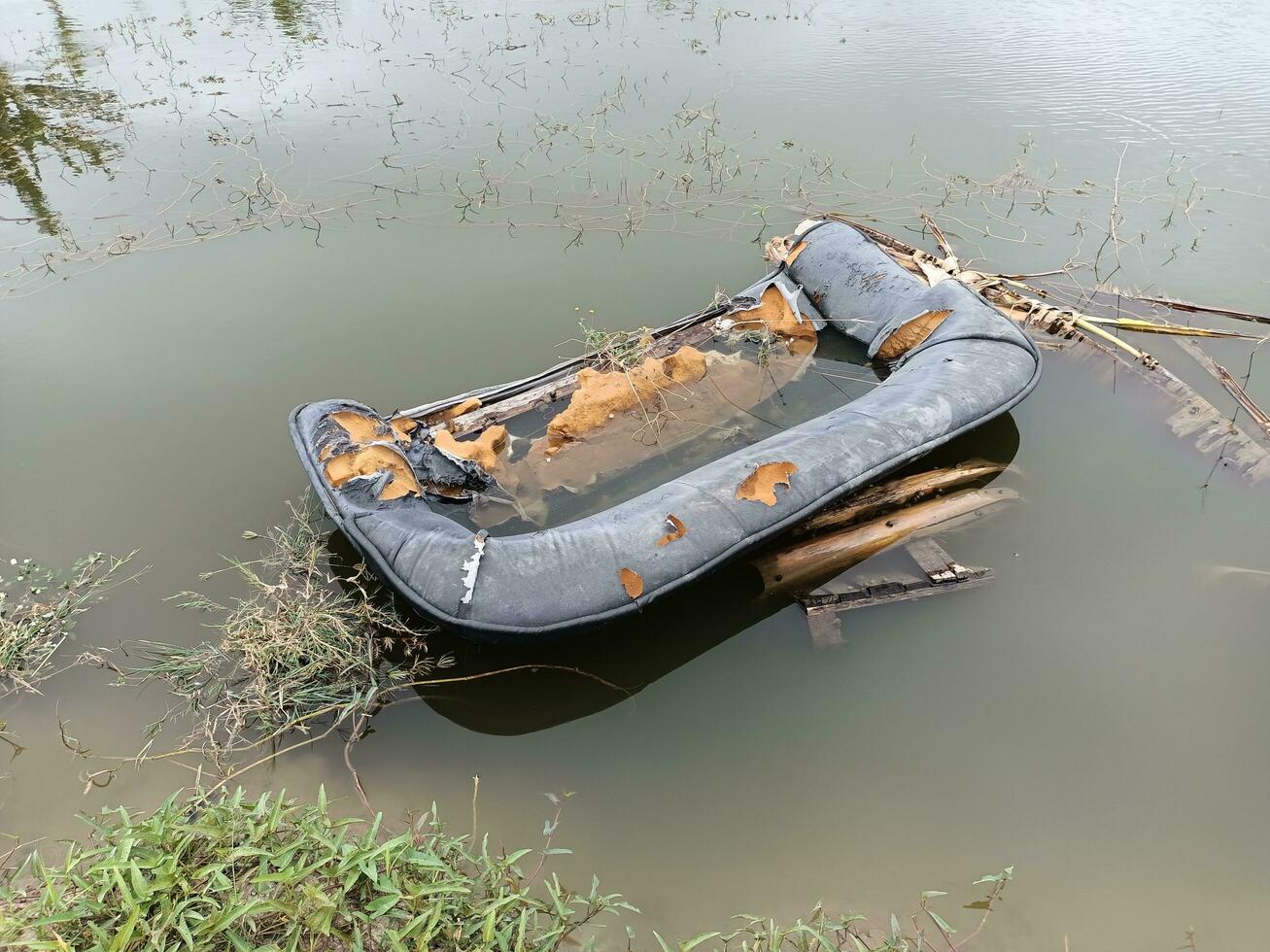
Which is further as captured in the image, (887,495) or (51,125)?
(51,125)

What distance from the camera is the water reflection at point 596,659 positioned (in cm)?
285

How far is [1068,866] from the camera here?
2.44 metres

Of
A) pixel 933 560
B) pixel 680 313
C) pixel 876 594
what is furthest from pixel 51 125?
pixel 933 560

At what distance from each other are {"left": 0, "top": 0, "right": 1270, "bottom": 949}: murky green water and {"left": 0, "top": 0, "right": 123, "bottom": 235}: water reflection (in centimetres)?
5

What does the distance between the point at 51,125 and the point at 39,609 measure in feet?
21.4

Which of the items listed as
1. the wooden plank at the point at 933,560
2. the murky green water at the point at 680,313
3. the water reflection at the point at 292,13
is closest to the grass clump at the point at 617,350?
the murky green water at the point at 680,313

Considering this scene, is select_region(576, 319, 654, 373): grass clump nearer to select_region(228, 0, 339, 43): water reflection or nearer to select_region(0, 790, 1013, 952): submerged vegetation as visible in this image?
select_region(0, 790, 1013, 952): submerged vegetation

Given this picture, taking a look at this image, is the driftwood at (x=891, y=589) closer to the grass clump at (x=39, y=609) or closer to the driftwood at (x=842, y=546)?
the driftwood at (x=842, y=546)

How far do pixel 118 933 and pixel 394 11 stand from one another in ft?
34.9

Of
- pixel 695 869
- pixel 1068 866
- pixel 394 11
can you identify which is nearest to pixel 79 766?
pixel 695 869

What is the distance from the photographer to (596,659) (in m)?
2.98

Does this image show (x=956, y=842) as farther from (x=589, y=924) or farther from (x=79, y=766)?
(x=79, y=766)

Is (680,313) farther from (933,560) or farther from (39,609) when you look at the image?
(39,609)

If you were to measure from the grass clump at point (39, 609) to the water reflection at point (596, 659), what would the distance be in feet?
5.18
